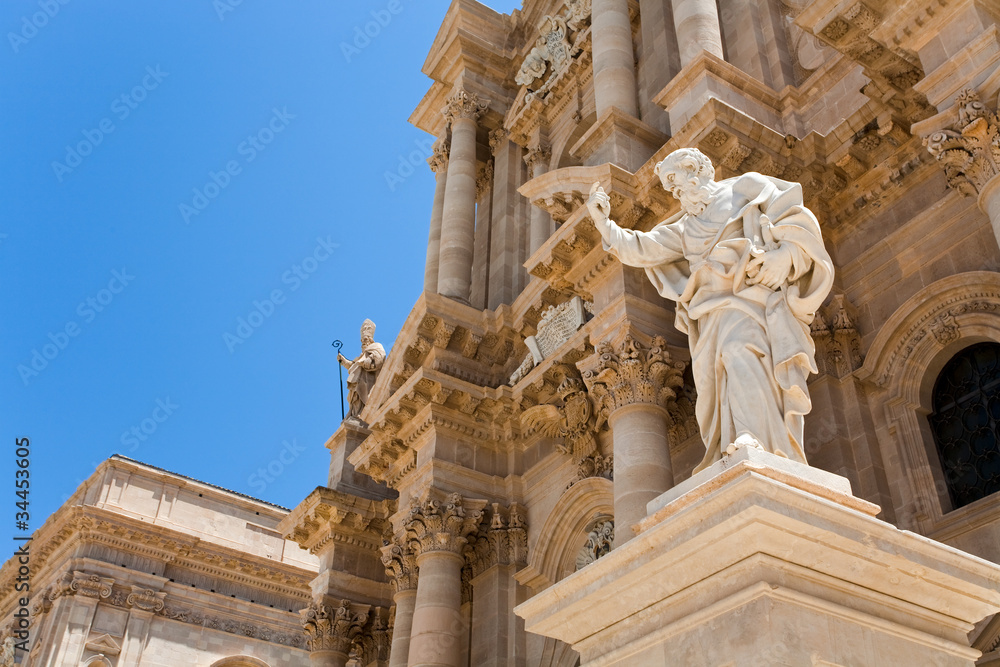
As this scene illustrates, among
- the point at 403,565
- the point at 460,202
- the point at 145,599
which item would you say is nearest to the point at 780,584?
the point at 403,565

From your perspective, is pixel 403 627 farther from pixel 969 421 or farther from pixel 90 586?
pixel 90 586

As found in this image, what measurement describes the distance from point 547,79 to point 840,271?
11516 mm

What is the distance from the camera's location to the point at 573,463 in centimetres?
1480

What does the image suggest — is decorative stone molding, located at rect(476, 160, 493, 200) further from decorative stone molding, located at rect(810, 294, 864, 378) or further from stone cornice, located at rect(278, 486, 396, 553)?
decorative stone molding, located at rect(810, 294, 864, 378)

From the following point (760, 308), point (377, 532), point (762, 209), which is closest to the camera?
point (760, 308)

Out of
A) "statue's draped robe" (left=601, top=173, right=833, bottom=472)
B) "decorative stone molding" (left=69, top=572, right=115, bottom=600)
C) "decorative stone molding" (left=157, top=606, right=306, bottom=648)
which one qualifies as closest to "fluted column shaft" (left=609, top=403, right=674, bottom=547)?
"statue's draped robe" (left=601, top=173, right=833, bottom=472)

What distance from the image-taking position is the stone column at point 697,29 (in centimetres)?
1452

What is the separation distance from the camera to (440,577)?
1437 centimetres

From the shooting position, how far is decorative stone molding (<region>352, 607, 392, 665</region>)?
18.5 meters

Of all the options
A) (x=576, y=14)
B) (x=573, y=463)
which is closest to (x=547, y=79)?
(x=576, y=14)

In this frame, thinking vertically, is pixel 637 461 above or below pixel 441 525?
below

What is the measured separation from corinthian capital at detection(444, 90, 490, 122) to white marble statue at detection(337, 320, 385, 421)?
591cm

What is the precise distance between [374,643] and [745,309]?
1420 centimetres

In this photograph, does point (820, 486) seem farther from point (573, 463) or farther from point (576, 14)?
point (576, 14)
